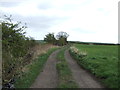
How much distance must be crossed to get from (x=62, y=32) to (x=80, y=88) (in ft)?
364

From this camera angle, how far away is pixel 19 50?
15.2 meters

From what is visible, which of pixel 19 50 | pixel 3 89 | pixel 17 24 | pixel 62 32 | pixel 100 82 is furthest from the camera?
pixel 62 32

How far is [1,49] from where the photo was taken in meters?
12.1

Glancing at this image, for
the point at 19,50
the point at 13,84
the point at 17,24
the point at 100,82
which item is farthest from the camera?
the point at 17,24

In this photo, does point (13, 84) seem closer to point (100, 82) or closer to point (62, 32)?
point (100, 82)

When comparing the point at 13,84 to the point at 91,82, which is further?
the point at 91,82

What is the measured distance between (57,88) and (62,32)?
4371 inches

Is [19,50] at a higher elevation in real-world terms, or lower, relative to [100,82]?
higher

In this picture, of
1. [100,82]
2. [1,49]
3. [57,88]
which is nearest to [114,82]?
[100,82]

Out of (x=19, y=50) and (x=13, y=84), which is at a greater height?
(x=19, y=50)

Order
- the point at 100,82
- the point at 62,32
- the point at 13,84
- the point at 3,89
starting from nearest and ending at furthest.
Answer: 1. the point at 3,89
2. the point at 13,84
3. the point at 100,82
4. the point at 62,32

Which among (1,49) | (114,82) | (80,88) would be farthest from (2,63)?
(114,82)

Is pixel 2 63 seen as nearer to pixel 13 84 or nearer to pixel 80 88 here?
pixel 13 84

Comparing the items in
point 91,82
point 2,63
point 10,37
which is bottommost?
point 91,82
